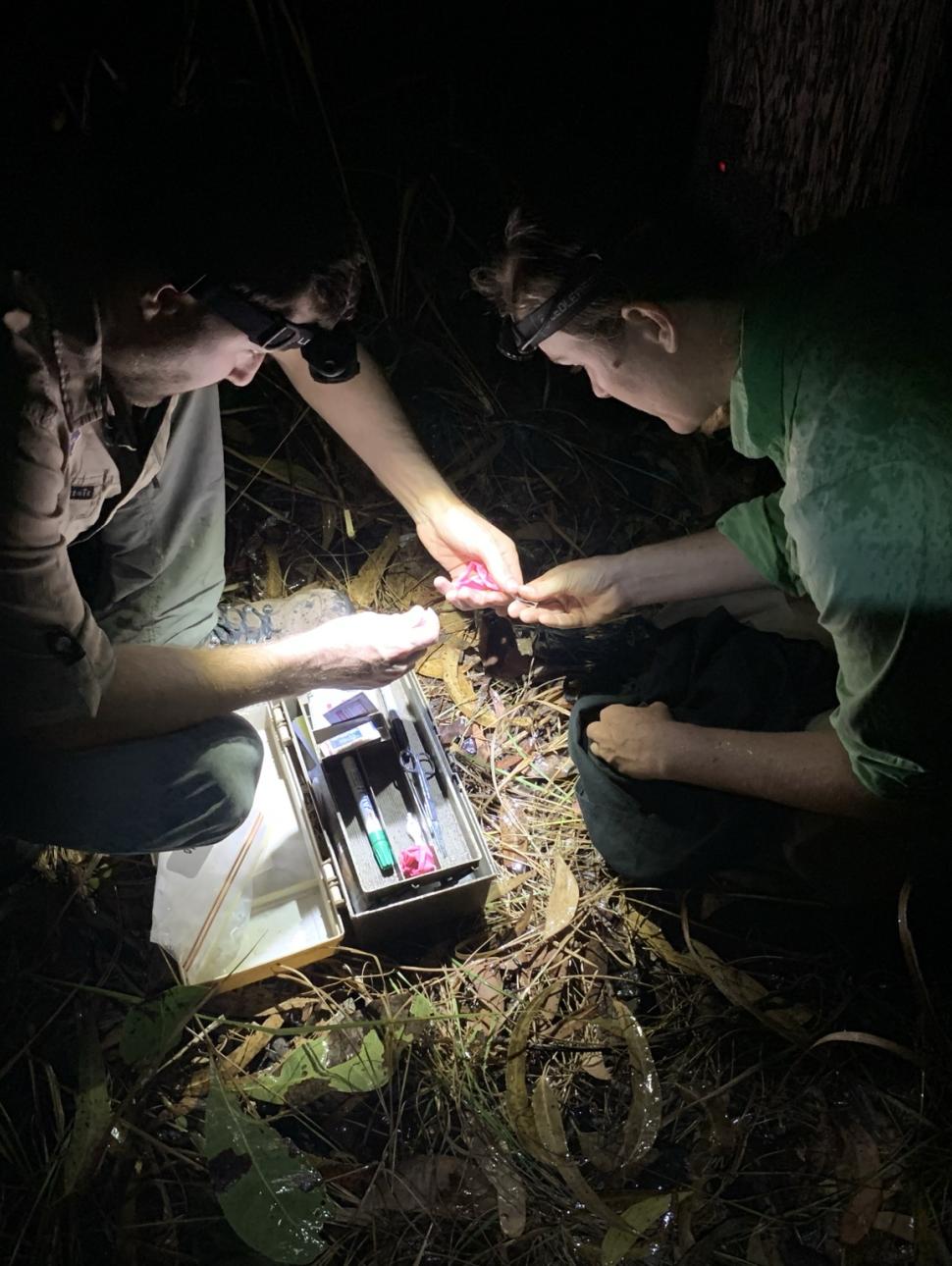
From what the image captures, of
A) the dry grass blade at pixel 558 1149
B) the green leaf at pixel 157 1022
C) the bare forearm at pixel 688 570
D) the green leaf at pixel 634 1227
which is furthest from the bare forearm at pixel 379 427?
the green leaf at pixel 634 1227

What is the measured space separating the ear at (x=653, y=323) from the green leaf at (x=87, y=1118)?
226cm

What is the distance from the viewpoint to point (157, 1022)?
231cm

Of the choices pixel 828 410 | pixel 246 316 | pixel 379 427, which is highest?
pixel 246 316

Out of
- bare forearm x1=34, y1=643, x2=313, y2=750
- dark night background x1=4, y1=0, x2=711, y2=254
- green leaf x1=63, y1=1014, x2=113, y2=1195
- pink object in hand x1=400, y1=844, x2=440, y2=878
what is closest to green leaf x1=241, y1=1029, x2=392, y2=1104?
green leaf x1=63, y1=1014, x2=113, y2=1195

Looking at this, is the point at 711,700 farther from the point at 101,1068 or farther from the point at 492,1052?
the point at 101,1068

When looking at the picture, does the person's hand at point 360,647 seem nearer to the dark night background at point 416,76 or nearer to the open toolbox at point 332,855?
the open toolbox at point 332,855

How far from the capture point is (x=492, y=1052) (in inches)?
93.0

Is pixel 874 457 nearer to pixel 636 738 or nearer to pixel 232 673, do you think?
pixel 636 738

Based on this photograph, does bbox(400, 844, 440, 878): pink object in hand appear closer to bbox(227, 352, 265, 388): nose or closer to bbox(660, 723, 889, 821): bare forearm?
bbox(660, 723, 889, 821): bare forearm

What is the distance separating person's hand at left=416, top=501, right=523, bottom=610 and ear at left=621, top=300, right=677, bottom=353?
871mm

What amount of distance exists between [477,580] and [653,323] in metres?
0.99

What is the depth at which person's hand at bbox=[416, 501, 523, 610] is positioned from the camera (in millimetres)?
2672

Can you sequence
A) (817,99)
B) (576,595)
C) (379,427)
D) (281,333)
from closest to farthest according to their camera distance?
1. (281,333)
2. (817,99)
3. (379,427)
4. (576,595)

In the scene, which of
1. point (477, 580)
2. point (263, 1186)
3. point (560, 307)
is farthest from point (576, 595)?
point (263, 1186)
